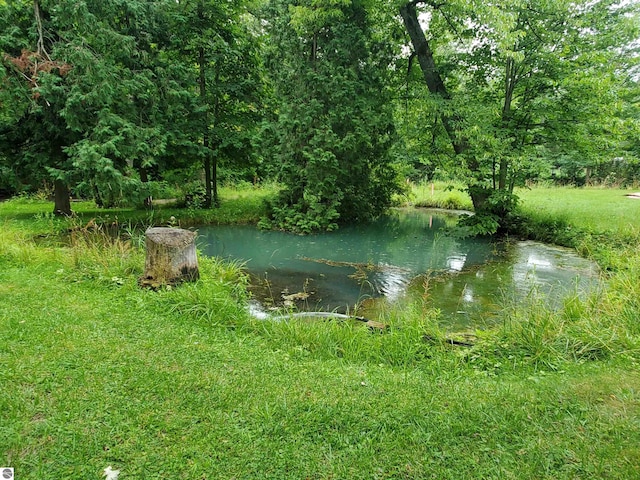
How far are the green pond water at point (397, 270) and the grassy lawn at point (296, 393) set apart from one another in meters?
0.76

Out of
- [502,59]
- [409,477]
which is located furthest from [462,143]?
[409,477]

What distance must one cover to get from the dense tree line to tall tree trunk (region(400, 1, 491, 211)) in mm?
35

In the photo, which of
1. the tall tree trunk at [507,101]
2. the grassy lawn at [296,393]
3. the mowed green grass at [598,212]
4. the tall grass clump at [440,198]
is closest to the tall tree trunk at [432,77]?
the tall tree trunk at [507,101]

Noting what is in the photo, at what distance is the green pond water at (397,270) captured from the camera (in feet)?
15.9

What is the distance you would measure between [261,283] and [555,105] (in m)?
6.92

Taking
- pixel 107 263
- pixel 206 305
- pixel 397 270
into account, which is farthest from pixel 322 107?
pixel 206 305

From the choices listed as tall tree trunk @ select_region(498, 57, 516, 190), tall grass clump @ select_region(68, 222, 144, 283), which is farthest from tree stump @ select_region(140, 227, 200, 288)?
tall tree trunk @ select_region(498, 57, 516, 190)

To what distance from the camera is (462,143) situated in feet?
29.5

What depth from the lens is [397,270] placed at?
6.66m

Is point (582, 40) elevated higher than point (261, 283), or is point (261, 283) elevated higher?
point (582, 40)

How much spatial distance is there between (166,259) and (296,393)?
2254 mm

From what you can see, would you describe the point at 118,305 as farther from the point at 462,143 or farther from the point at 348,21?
the point at 348,21

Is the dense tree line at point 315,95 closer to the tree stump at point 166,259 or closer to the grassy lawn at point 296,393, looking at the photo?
the tree stump at point 166,259

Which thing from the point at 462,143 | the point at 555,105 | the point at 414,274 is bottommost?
the point at 414,274
